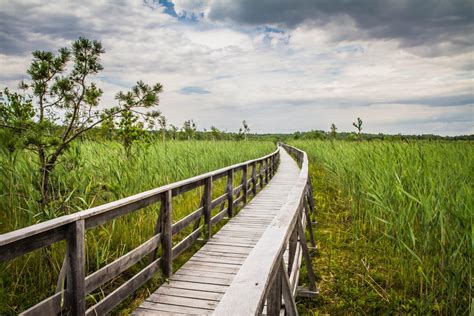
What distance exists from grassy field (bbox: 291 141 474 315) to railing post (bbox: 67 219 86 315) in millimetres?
2327

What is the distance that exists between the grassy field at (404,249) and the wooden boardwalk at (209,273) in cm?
102

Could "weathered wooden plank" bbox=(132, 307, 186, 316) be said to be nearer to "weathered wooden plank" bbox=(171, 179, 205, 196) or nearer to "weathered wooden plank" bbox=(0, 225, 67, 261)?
"weathered wooden plank" bbox=(0, 225, 67, 261)

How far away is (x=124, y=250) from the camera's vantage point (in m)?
4.13

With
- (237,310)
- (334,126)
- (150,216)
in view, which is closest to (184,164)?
(150,216)

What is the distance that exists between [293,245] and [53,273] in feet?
8.10

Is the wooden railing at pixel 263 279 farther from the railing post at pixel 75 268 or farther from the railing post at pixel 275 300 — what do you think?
the railing post at pixel 75 268

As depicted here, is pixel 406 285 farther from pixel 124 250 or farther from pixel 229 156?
pixel 229 156

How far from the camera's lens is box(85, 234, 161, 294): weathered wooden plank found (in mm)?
2705

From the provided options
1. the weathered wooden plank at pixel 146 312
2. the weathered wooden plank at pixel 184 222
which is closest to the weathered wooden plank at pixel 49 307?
the weathered wooden plank at pixel 146 312

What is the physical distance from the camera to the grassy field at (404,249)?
2.93 meters

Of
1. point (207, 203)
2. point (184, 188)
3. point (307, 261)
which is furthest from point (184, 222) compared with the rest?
point (307, 261)

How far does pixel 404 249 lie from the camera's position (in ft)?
11.8

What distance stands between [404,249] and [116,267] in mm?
3116

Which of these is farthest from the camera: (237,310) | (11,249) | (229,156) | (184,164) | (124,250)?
(229,156)
